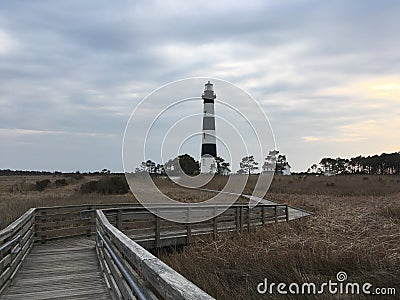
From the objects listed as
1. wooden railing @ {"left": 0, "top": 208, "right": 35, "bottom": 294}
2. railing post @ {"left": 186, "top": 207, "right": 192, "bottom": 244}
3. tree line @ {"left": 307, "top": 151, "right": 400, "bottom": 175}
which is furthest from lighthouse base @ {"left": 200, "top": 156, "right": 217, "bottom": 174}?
tree line @ {"left": 307, "top": 151, "right": 400, "bottom": 175}

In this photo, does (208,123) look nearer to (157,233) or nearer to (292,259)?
(157,233)

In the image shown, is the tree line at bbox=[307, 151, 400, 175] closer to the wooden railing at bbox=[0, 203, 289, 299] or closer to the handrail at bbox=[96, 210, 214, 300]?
the wooden railing at bbox=[0, 203, 289, 299]

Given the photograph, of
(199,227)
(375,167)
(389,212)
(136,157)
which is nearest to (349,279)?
(199,227)

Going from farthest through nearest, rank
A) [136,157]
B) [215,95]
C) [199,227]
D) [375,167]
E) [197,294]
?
[375,167]
[215,95]
[136,157]
[199,227]
[197,294]

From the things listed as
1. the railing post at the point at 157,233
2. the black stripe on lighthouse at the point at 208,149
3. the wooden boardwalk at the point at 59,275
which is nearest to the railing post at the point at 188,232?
the railing post at the point at 157,233

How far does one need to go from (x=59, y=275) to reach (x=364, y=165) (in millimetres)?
80898

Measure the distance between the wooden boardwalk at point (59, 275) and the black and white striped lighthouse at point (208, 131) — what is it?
23515mm

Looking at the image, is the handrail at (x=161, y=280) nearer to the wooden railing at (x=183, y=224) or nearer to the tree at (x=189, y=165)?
the wooden railing at (x=183, y=224)

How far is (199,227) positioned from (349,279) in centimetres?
712

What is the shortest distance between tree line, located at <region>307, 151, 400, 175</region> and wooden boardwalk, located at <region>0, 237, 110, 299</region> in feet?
231

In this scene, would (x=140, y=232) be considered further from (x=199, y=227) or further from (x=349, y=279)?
(x=349, y=279)

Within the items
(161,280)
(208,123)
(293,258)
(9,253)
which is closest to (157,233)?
(293,258)

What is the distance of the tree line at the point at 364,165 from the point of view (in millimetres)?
74119

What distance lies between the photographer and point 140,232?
11.8m
